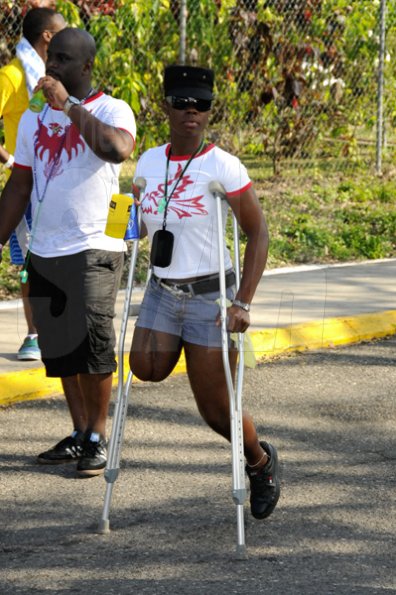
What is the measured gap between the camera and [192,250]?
16.2 ft

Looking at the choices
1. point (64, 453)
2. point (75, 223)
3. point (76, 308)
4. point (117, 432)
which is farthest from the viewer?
point (64, 453)

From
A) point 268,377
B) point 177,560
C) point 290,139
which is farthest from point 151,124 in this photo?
point 177,560

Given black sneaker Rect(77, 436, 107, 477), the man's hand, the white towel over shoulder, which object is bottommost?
black sneaker Rect(77, 436, 107, 477)

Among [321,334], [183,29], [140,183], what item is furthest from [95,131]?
[183,29]

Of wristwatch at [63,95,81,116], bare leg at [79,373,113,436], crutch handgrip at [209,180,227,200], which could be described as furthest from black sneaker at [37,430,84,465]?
crutch handgrip at [209,180,227,200]

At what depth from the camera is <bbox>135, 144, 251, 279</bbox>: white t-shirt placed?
4871 mm

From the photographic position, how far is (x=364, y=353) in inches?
337

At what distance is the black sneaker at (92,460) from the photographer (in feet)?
19.3

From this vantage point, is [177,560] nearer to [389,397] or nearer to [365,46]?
[389,397]

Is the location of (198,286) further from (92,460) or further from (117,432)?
(92,460)

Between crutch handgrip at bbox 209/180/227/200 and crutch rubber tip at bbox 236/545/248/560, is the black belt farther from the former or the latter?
crutch rubber tip at bbox 236/545/248/560

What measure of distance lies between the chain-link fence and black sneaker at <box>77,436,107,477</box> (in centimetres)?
587

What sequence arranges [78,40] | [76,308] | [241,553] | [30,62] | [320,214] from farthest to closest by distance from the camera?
[320,214]
[30,62]
[76,308]
[78,40]
[241,553]

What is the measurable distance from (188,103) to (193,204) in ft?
1.30
